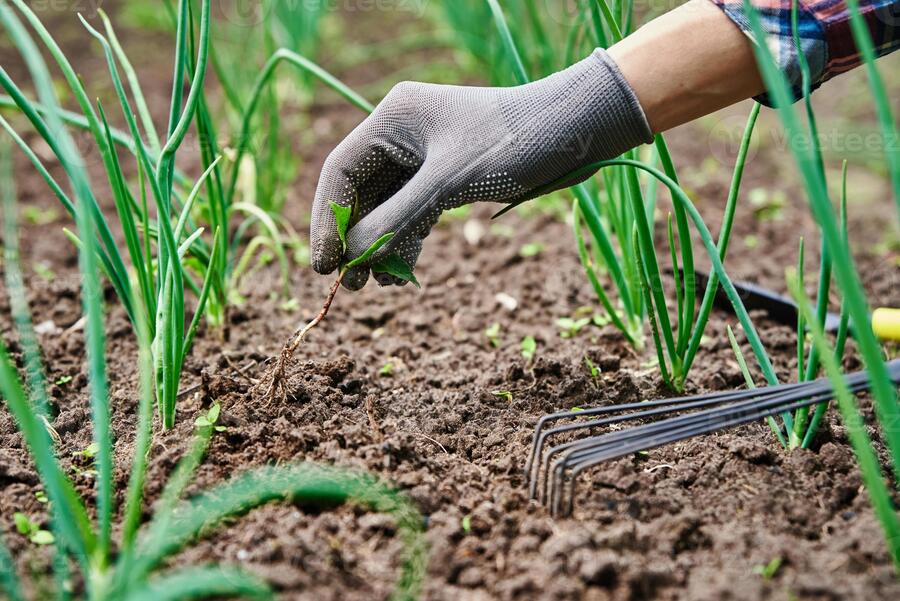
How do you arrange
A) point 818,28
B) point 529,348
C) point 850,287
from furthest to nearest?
point 529,348
point 818,28
point 850,287

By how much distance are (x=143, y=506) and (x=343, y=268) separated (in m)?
0.54

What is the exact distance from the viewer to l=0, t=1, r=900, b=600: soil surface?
1058 mm

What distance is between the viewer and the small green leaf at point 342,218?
136cm

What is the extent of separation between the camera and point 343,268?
1.47 metres

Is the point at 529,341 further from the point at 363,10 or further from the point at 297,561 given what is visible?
the point at 363,10

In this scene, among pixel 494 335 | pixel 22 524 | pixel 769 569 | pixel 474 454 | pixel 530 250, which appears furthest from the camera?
pixel 530 250

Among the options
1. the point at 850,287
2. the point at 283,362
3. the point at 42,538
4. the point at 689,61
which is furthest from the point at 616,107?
the point at 42,538

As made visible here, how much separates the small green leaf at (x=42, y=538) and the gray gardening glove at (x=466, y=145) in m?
0.64

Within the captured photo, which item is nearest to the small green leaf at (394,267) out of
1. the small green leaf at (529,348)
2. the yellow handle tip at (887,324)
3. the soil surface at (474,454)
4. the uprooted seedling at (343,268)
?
the uprooted seedling at (343,268)

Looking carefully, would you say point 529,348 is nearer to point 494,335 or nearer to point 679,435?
point 494,335


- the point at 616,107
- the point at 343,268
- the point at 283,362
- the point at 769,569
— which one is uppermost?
the point at 616,107

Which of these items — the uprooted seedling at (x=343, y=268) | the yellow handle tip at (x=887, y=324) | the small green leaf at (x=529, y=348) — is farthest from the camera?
the small green leaf at (x=529, y=348)

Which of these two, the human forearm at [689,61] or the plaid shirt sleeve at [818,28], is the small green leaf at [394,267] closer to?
the human forearm at [689,61]

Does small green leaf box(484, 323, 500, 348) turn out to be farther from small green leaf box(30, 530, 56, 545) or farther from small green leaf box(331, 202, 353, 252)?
small green leaf box(30, 530, 56, 545)
